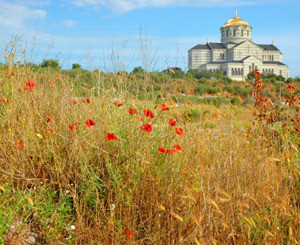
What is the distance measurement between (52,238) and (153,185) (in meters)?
0.78

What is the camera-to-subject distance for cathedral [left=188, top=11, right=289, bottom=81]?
222ft

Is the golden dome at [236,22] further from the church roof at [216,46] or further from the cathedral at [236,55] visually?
the church roof at [216,46]

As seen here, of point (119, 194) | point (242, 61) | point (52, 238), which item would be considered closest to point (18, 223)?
point (52, 238)

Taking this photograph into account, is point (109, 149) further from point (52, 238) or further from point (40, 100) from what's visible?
point (40, 100)

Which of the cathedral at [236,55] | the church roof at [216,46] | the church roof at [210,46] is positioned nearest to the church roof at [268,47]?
the cathedral at [236,55]

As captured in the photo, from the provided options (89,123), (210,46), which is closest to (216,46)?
(210,46)

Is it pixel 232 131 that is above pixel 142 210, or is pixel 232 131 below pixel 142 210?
above

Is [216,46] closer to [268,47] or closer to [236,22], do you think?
[236,22]

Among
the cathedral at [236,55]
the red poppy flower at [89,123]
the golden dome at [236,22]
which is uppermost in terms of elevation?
the golden dome at [236,22]

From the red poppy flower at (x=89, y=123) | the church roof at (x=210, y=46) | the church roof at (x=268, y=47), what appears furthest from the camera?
the church roof at (x=268, y=47)

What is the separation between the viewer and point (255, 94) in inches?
170

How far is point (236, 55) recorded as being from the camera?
69.8 m

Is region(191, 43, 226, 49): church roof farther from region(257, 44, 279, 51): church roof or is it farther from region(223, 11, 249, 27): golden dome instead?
region(257, 44, 279, 51): church roof

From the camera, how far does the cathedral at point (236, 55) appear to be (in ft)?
222
